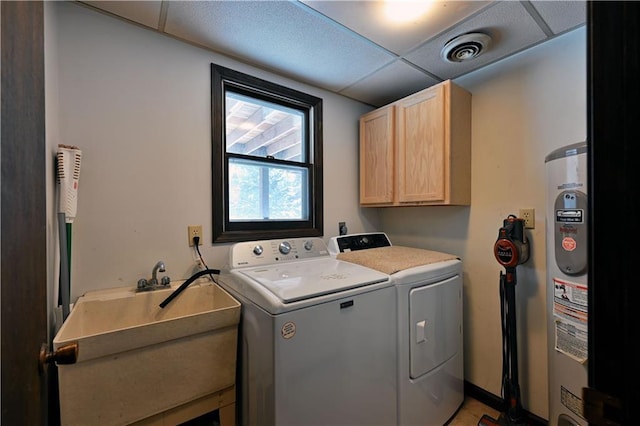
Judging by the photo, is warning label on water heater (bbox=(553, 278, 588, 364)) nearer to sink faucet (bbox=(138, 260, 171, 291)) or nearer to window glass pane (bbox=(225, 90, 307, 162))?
window glass pane (bbox=(225, 90, 307, 162))

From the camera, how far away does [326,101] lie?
2314 millimetres

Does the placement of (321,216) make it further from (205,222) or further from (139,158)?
(139,158)

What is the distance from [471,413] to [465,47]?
239cm

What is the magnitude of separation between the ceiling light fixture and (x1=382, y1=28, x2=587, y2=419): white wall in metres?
0.88

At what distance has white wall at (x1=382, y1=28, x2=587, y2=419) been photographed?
1579mm

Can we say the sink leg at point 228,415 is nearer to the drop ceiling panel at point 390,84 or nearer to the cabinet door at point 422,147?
the cabinet door at point 422,147

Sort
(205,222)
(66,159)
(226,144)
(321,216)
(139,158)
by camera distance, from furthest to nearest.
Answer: (321,216)
(226,144)
(205,222)
(139,158)
(66,159)

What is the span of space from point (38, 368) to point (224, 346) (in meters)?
0.75

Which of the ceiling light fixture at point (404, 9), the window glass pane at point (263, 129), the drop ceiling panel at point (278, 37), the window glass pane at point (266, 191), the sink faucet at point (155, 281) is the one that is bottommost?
the sink faucet at point (155, 281)

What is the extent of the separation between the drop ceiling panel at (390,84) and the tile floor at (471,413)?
242 centimetres

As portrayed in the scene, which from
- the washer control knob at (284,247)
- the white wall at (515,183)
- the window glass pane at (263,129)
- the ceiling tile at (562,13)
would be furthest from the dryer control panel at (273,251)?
the ceiling tile at (562,13)

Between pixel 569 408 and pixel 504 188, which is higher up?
pixel 504 188

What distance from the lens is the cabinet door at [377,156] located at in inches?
86.2

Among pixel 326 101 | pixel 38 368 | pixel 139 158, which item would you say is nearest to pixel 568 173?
pixel 326 101
